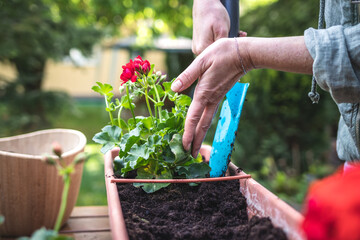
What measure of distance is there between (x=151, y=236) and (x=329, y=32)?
1.89ft

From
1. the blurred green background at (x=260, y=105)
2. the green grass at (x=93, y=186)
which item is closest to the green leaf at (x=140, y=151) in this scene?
the green grass at (x=93, y=186)

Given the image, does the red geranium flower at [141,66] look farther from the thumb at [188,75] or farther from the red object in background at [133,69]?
the thumb at [188,75]

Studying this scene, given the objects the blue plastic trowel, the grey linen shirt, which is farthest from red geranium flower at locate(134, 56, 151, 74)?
the grey linen shirt

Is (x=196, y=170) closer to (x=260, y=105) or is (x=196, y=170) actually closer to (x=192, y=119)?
(x=192, y=119)

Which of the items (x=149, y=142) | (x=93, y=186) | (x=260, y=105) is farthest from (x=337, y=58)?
(x=93, y=186)

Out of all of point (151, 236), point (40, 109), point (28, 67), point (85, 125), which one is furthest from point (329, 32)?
point (85, 125)

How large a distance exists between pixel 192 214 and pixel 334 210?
0.56 meters

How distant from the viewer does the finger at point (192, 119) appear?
92 centimetres

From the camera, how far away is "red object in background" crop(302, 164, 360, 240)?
36 cm

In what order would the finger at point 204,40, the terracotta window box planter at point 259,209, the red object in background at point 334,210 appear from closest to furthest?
the red object in background at point 334,210 → the terracotta window box planter at point 259,209 → the finger at point 204,40

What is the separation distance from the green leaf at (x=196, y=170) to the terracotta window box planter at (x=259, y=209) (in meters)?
0.09

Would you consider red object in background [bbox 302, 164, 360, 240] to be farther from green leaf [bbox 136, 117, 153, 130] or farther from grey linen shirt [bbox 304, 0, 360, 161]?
green leaf [bbox 136, 117, 153, 130]

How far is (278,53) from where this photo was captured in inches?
31.2

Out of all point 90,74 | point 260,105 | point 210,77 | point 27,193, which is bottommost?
point 90,74
